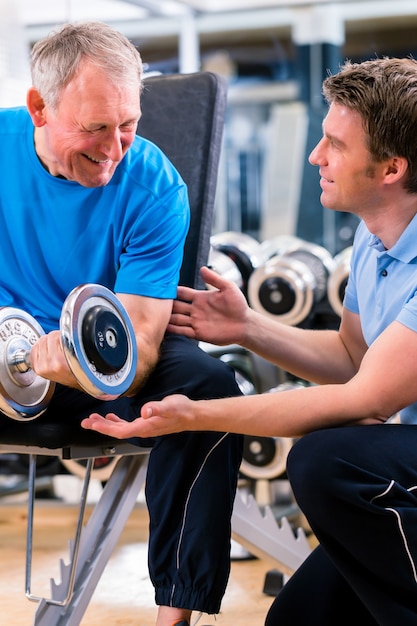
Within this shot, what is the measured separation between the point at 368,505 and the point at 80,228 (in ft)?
2.32

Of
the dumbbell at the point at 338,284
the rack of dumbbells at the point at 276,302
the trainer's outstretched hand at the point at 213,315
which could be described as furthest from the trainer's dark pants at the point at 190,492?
the dumbbell at the point at 338,284

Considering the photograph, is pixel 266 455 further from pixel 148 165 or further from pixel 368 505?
pixel 368 505

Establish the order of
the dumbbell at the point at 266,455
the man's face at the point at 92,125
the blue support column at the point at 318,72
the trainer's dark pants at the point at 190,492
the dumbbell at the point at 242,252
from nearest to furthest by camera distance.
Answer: the trainer's dark pants at the point at 190,492
the man's face at the point at 92,125
the dumbbell at the point at 266,455
the dumbbell at the point at 242,252
the blue support column at the point at 318,72

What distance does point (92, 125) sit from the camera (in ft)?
4.89

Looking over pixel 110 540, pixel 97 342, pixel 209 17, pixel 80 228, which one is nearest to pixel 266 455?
pixel 110 540

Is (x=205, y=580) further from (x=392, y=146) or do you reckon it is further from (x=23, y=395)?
(x=392, y=146)

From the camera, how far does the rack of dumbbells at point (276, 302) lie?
2.50 meters

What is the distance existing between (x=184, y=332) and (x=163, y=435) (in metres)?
0.27

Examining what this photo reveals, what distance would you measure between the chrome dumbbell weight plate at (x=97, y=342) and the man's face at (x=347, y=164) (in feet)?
1.24

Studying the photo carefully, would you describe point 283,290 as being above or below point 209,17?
below

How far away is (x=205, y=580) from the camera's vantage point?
1.34 metres

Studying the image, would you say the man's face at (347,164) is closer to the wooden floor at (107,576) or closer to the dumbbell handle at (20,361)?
the dumbbell handle at (20,361)

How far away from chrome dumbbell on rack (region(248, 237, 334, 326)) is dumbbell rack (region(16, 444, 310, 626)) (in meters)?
0.81

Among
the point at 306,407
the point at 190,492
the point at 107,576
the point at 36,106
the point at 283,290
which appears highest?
the point at 36,106
